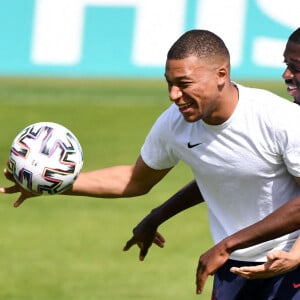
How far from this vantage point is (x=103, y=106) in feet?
82.3

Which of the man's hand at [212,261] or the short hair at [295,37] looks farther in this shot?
the short hair at [295,37]

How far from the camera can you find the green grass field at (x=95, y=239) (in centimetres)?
1108

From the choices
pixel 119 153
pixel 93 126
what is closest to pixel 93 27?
pixel 93 126

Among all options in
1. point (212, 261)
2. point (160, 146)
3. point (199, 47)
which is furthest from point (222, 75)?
point (212, 261)

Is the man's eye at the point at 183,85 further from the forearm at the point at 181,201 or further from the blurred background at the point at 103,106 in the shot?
the blurred background at the point at 103,106

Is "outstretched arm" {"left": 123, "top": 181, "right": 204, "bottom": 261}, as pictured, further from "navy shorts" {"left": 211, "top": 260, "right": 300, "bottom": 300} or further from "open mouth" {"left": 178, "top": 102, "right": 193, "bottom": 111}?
"open mouth" {"left": 178, "top": 102, "right": 193, "bottom": 111}

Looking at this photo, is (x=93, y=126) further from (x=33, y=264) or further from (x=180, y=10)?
(x=33, y=264)

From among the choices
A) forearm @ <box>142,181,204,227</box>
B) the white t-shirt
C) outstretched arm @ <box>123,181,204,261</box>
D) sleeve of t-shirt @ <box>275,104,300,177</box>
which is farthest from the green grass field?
sleeve of t-shirt @ <box>275,104,300,177</box>

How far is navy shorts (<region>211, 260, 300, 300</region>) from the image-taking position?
709cm

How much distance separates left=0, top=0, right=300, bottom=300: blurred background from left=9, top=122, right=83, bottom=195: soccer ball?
11.0 ft

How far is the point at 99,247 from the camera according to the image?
13.0 metres

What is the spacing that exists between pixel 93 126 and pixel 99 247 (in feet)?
31.6

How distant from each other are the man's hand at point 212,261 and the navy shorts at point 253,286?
1.88 ft

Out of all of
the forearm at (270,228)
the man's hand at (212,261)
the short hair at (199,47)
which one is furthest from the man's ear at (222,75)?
the man's hand at (212,261)
